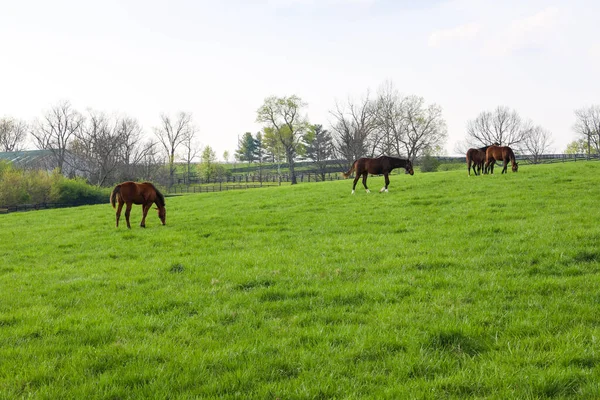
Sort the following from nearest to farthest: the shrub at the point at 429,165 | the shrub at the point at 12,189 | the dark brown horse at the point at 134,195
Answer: the dark brown horse at the point at 134,195 < the shrub at the point at 12,189 < the shrub at the point at 429,165

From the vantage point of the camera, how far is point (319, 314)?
218 inches

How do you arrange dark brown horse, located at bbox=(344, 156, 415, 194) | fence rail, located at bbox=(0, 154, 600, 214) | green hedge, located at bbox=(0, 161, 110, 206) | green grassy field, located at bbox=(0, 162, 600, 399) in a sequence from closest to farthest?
1. green grassy field, located at bbox=(0, 162, 600, 399)
2. dark brown horse, located at bbox=(344, 156, 415, 194)
3. green hedge, located at bbox=(0, 161, 110, 206)
4. fence rail, located at bbox=(0, 154, 600, 214)

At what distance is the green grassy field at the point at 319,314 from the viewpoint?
150 inches

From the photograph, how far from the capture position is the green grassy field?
381 centimetres

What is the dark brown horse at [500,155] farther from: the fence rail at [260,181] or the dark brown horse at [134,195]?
the fence rail at [260,181]

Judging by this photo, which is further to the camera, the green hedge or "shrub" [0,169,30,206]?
the green hedge

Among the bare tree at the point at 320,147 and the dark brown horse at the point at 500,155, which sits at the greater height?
the bare tree at the point at 320,147

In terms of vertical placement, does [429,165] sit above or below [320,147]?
below

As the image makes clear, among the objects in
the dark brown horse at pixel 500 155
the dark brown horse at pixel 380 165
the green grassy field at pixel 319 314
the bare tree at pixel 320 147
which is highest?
the bare tree at pixel 320 147

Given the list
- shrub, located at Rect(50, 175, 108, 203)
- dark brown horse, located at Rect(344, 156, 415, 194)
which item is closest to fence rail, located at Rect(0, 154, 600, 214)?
shrub, located at Rect(50, 175, 108, 203)

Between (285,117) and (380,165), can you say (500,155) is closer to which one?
(380,165)

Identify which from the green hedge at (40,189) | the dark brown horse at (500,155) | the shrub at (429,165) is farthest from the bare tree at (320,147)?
the dark brown horse at (500,155)

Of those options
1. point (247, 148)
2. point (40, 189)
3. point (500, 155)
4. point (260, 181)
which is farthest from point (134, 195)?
point (247, 148)

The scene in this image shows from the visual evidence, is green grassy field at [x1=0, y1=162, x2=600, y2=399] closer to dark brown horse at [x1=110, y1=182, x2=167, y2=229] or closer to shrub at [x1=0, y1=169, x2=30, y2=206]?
dark brown horse at [x1=110, y1=182, x2=167, y2=229]
